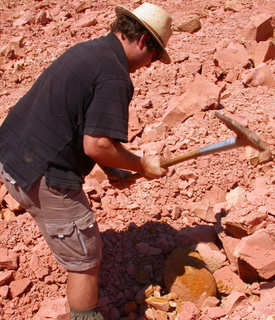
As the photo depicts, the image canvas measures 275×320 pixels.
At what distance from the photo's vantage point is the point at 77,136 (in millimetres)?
2297

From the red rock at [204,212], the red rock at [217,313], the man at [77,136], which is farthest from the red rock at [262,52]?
the red rock at [217,313]

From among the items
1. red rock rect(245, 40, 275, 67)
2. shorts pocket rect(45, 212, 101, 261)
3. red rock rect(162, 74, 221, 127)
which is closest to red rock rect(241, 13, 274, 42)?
red rock rect(245, 40, 275, 67)

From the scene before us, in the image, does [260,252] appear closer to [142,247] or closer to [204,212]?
[204,212]

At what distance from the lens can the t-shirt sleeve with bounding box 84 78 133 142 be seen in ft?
7.03

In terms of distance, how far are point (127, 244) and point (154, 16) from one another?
5.60 feet

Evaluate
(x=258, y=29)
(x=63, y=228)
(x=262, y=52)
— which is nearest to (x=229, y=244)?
(x=63, y=228)

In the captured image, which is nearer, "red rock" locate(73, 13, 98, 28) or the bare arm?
the bare arm

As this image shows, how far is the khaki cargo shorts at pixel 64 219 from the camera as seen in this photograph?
2.37 metres

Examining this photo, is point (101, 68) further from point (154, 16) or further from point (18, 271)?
point (18, 271)

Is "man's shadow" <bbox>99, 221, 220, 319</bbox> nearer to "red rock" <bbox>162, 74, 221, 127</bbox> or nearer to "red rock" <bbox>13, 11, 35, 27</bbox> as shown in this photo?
"red rock" <bbox>162, 74, 221, 127</bbox>

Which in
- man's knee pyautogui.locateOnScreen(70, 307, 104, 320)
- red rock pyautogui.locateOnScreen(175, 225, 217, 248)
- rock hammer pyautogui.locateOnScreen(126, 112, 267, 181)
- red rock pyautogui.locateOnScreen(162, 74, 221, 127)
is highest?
rock hammer pyautogui.locateOnScreen(126, 112, 267, 181)

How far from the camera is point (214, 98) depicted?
14.1ft

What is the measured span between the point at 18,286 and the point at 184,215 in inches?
55.1

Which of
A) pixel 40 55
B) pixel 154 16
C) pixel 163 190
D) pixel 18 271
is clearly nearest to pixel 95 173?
pixel 163 190
